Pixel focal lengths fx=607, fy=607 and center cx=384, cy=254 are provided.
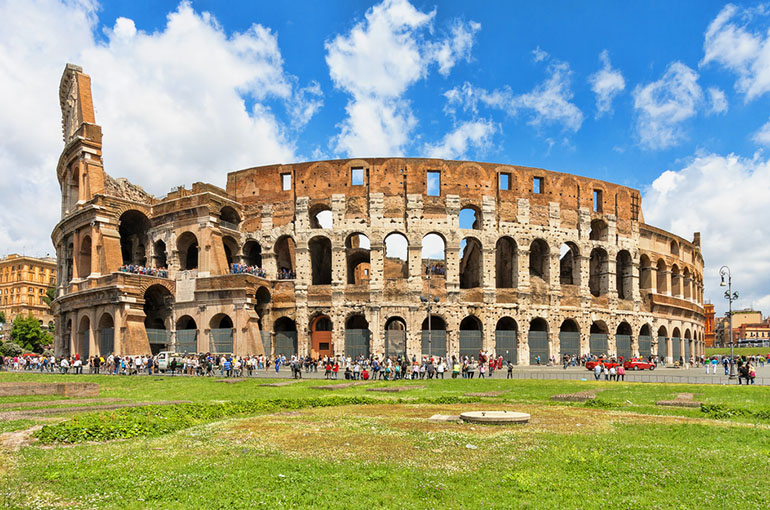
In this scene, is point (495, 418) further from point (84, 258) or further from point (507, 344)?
point (84, 258)

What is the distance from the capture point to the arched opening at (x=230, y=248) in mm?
45188

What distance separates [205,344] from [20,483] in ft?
114

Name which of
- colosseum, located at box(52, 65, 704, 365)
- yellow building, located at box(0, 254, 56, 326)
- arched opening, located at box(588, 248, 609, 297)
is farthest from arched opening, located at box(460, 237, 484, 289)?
yellow building, located at box(0, 254, 56, 326)

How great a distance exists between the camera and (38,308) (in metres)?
97.2

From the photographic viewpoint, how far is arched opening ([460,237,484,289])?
46656 mm

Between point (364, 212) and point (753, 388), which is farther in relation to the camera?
point (364, 212)

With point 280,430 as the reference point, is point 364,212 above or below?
above

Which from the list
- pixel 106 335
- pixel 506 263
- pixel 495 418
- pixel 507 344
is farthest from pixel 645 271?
pixel 495 418

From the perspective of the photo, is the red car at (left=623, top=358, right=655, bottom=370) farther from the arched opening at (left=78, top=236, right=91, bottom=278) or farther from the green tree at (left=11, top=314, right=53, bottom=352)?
the green tree at (left=11, top=314, right=53, bottom=352)

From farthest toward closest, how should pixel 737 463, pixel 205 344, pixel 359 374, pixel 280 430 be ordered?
pixel 205 344 → pixel 359 374 → pixel 280 430 → pixel 737 463

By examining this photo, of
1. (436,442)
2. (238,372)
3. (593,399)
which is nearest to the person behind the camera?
(436,442)

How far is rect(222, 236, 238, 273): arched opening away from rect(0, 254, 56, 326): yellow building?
206ft

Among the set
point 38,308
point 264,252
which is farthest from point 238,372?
point 38,308

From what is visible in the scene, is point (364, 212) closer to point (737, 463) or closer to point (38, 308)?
point (737, 463)
